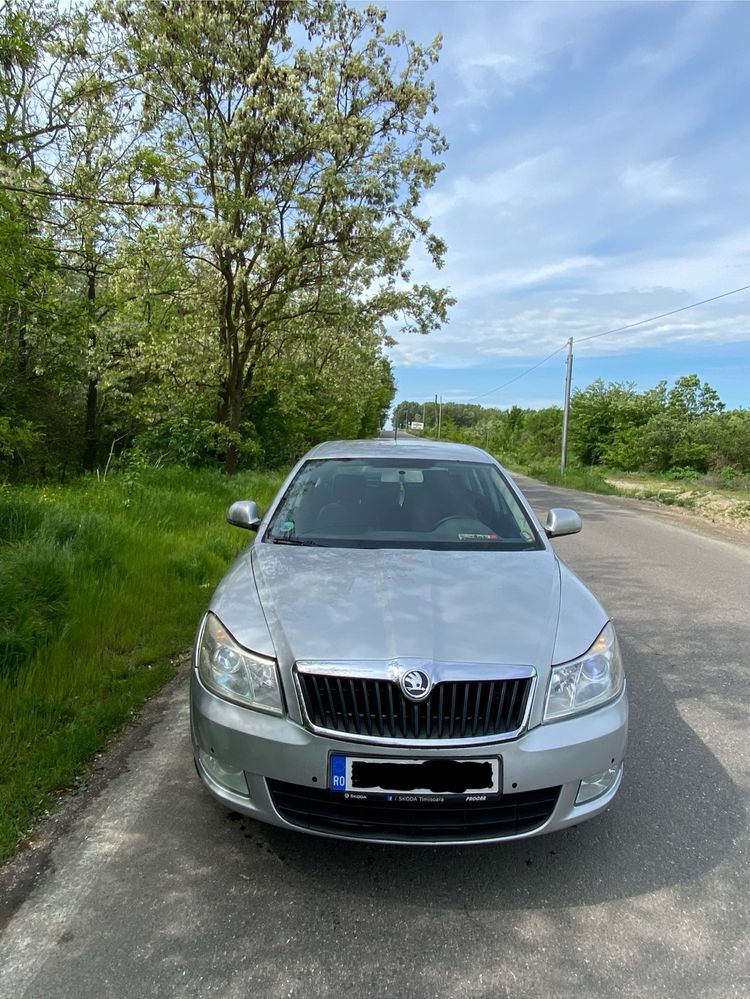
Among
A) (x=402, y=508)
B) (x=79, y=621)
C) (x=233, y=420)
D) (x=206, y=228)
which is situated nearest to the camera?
(x=402, y=508)

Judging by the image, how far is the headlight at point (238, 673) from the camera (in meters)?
2.27

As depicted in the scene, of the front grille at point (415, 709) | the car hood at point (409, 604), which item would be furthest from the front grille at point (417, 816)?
the car hood at point (409, 604)

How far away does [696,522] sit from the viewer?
576 inches

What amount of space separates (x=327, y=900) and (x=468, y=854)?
1.96 ft

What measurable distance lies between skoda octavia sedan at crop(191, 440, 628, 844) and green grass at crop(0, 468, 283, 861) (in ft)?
→ 3.29

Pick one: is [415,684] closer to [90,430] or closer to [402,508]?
[402,508]

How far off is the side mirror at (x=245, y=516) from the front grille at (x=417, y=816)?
6.24ft

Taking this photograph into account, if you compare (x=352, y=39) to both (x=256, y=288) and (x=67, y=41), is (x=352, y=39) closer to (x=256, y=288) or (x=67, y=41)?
(x=256, y=288)

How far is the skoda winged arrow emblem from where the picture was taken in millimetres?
2123

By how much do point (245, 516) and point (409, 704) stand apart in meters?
2.03

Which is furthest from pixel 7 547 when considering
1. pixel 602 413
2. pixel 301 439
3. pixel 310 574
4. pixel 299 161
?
pixel 602 413

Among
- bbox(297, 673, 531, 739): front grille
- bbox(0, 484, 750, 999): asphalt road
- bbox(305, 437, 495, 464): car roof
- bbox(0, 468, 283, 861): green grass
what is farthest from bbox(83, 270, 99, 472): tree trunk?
bbox(297, 673, 531, 739): front grille

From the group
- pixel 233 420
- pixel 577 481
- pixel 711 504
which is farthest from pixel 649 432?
pixel 233 420

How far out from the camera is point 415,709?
7.02ft
